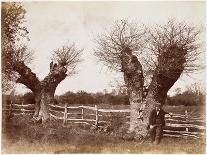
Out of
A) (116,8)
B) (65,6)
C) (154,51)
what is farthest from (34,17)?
(154,51)

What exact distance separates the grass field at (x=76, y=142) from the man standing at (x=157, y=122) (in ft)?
0.47

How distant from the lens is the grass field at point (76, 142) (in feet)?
38.9

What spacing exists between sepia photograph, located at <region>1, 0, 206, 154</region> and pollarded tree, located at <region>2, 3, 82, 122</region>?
0.02 meters

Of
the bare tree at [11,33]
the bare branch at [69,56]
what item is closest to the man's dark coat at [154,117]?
the bare branch at [69,56]

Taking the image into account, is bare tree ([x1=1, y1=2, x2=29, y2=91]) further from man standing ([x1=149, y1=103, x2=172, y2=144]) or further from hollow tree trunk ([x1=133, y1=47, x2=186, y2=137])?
man standing ([x1=149, y1=103, x2=172, y2=144])

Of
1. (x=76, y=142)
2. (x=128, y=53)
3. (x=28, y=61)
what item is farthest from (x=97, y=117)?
(x=28, y=61)

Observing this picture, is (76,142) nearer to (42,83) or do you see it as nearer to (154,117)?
(42,83)

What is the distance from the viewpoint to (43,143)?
12.0 m

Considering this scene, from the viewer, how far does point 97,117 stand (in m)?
12.5

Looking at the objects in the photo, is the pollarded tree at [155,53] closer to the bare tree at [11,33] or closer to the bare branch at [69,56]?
the bare branch at [69,56]

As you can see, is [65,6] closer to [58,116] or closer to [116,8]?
[116,8]

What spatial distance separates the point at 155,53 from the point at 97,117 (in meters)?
1.61

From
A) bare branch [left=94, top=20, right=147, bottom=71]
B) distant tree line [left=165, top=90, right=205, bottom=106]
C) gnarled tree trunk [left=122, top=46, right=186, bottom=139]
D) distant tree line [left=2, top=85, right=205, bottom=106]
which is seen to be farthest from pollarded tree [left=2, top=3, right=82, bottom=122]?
distant tree line [left=165, top=90, right=205, bottom=106]

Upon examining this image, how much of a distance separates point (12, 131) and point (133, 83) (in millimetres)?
2298
